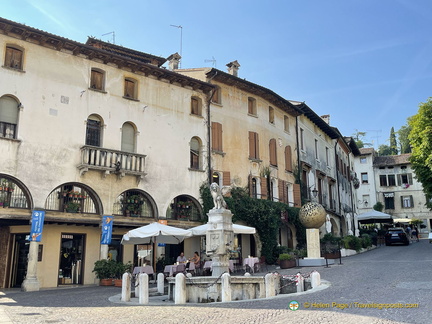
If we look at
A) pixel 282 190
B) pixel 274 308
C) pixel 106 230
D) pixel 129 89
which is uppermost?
pixel 129 89

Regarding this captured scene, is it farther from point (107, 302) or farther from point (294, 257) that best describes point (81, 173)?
point (294, 257)

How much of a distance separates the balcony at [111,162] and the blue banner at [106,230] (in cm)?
211


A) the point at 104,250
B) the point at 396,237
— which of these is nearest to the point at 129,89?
the point at 104,250

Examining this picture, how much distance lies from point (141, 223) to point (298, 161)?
1507 cm

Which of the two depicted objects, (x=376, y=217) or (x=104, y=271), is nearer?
(x=104, y=271)

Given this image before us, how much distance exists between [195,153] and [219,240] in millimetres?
10583

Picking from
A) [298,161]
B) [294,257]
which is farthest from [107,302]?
[298,161]

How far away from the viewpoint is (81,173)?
1933 cm

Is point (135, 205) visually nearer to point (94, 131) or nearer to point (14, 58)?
point (94, 131)

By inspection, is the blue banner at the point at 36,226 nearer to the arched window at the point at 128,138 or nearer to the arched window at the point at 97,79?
the arched window at the point at 128,138

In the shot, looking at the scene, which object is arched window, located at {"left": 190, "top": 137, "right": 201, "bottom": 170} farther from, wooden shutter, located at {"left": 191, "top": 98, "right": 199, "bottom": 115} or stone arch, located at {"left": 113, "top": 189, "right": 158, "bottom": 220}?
stone arch, located at {"left": 113, "top": 189, "right": 158, "bottom": 220}

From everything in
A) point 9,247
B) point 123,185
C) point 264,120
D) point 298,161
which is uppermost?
point 264,120

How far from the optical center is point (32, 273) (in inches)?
684

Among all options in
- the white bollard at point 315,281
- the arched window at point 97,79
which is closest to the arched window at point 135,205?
the arched window at point 97,79
